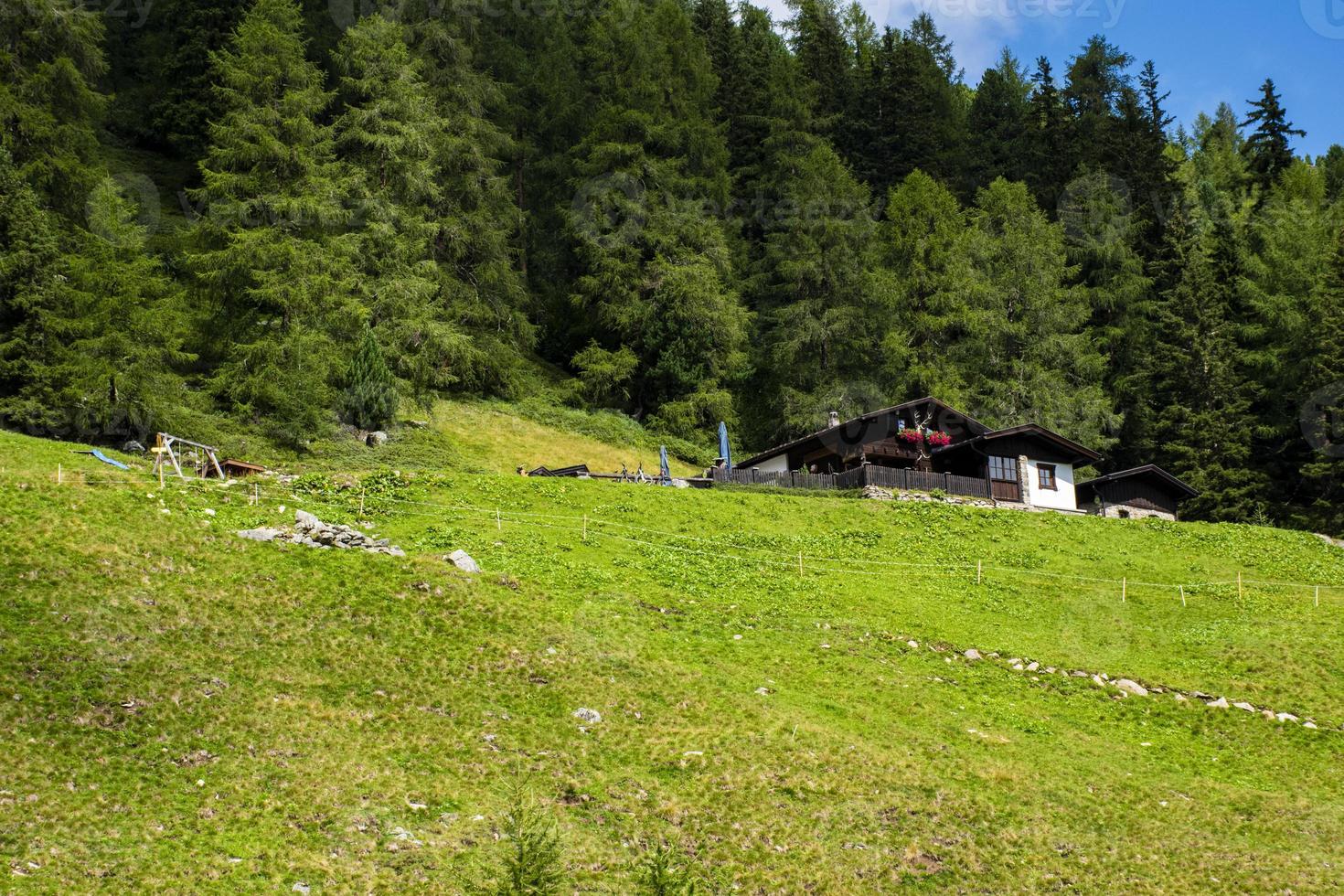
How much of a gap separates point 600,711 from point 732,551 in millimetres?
14913

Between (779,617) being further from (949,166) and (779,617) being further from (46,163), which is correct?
(949,166)

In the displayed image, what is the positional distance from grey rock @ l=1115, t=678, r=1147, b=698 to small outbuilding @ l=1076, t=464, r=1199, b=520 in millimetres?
25812

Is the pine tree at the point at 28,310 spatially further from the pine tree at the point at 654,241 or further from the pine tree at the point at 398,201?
the pine tree at the point at 654,241

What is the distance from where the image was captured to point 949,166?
3497 inches

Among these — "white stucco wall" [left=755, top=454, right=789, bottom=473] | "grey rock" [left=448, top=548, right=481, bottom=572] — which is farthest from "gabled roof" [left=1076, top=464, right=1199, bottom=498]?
"grey rock" [left=448, top=548, right=481, bottom=572]

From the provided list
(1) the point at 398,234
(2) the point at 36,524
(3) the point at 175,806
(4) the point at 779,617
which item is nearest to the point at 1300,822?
(4) the point at 779,617

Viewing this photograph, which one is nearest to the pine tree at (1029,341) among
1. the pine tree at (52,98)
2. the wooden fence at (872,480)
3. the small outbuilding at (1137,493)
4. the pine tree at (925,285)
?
the pine tree at (925,285)

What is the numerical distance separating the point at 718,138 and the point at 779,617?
50966mm

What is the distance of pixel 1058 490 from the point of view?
2111 inches

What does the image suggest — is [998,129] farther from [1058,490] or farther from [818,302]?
[1058,490]

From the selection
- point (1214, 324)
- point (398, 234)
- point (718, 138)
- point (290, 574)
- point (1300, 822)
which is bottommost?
point (1300, 822)

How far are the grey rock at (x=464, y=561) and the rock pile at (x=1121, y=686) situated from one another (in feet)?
37.3

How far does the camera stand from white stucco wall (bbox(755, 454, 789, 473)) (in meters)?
57.9

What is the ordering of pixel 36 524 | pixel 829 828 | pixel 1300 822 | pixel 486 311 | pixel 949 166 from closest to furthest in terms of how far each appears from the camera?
pixel 829 828 < pixel 1300 822 < pixel 36 524 < pixel 486 311 < pixel 949 166
